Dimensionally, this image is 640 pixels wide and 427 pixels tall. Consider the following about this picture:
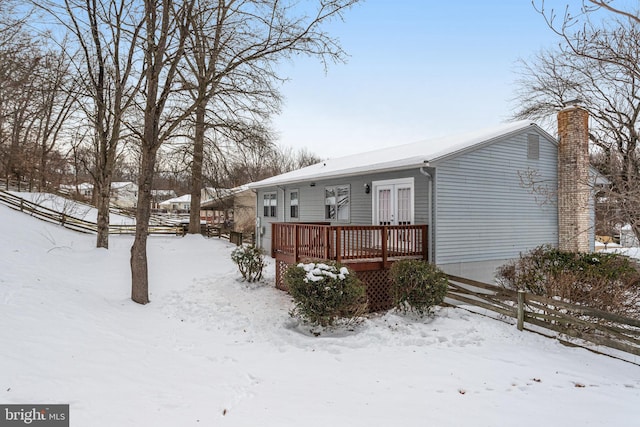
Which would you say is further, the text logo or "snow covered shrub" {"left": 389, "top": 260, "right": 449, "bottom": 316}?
"snow covered shrub" {"left": 389, "top": 260, "right": 449, "bottom": 316}

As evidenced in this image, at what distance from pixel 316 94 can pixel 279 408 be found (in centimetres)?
1931

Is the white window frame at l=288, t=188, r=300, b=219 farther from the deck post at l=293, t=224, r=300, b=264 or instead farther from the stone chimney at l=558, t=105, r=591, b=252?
the stone chimney at l=558, t=105, r=591, b=252

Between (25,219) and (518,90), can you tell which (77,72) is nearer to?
(25,219)

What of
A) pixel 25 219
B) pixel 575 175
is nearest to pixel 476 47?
pixel 575 175

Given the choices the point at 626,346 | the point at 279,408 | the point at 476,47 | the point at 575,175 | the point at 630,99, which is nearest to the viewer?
the point at 279,408

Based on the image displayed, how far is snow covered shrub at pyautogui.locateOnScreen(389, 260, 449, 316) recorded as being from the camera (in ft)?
27.0

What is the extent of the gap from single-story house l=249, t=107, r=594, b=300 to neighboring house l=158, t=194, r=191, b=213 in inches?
1697

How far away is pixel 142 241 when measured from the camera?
8977 millimetres

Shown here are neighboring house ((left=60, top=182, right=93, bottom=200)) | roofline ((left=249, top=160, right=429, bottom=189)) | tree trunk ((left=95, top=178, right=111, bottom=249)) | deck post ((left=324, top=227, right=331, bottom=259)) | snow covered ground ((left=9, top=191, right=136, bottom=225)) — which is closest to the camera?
deck post ((left=324, top=227, right=331, bottom=259))

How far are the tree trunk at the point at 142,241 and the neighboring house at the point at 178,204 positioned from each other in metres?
45.6

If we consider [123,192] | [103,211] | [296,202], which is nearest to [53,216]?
[103,211]

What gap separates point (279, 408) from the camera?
435 cm

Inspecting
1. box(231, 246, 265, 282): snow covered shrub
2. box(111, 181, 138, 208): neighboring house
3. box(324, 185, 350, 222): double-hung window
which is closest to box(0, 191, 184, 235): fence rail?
box(111, 181, 138, 208): neighboring house

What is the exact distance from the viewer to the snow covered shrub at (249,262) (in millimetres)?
11883
